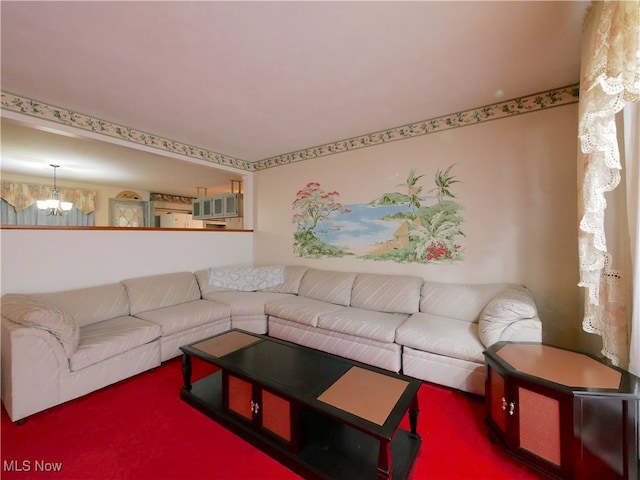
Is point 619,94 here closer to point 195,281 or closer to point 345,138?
point 345,138

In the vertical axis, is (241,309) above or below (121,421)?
above

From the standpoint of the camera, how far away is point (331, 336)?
2.58 m

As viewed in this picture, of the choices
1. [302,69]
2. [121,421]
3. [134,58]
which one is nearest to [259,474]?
[121,421]

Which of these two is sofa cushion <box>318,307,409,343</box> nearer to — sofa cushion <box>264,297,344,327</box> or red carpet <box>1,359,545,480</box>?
sofa cushion <box>264,297,344,327</box>

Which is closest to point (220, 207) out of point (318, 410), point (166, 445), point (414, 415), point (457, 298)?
point (166, 445)

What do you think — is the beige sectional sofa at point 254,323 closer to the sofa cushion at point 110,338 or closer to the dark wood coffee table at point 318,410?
the sofa cushion at point 110,338

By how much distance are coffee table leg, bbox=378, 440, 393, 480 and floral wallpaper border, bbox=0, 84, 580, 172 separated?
274cm

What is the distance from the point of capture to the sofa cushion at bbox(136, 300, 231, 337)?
8.11 feet

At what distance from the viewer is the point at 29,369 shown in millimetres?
1696

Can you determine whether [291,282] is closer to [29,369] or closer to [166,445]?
[166,445]

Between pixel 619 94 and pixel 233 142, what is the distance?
3.29 m

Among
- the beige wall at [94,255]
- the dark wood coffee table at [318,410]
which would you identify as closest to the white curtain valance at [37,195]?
the beige wall at [94,255]

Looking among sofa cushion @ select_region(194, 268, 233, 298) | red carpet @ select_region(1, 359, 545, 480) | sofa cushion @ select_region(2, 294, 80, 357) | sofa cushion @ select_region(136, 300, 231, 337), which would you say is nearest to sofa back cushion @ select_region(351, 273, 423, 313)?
red carpet @ select_region(1, 359, 545, 480)

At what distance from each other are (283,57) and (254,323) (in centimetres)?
259
